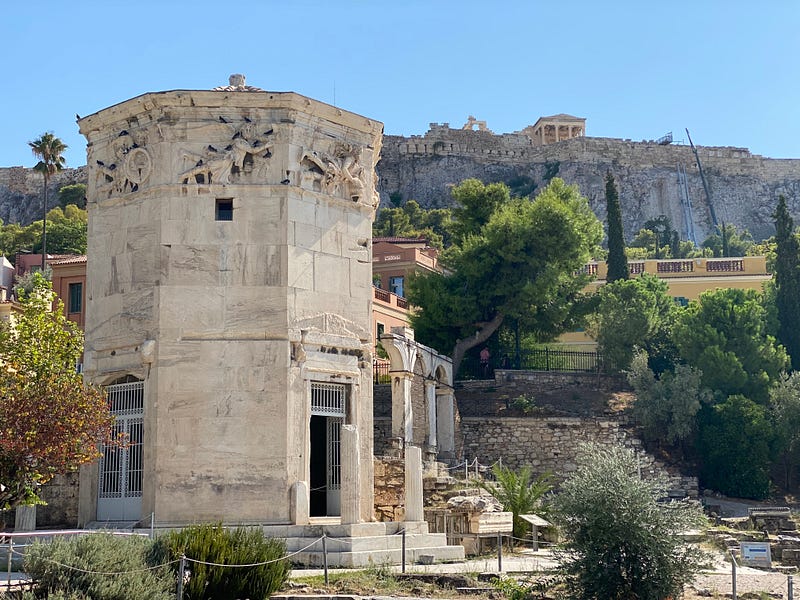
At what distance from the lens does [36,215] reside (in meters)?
100

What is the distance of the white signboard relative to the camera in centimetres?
2192

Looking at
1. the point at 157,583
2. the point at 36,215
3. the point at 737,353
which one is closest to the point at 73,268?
the point at 737,353

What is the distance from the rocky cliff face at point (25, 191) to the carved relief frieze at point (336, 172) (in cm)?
8338

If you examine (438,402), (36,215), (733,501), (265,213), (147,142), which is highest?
(36,215)

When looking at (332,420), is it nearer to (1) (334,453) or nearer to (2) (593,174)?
(1) (334,453)

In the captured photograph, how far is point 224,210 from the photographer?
2020 centimetres

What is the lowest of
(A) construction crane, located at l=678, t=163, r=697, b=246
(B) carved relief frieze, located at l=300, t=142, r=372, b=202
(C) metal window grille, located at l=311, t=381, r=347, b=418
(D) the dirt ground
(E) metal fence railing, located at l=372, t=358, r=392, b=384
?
(D) the dirt ground

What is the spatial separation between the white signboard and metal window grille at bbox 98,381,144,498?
456 inches

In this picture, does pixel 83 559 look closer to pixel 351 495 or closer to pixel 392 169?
pixel 351 495

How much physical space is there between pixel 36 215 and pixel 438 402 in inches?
2971

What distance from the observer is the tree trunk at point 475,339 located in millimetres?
41156

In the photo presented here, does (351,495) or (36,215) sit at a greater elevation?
(36,215)

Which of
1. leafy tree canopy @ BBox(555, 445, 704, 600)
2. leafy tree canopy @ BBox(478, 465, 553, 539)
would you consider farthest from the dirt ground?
leafy tree canopy @ BBox(478, 465, 553, 539)

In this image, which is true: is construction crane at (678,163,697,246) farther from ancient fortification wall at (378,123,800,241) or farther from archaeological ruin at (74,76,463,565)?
Answer: archaeological ruin at (74,76,463,565)
